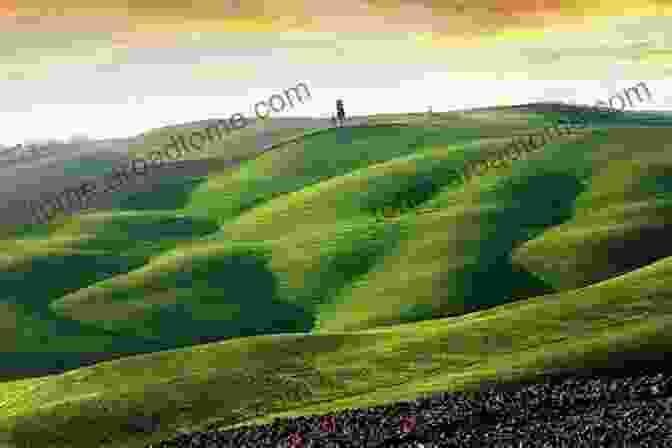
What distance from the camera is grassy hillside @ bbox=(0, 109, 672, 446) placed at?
215 feet

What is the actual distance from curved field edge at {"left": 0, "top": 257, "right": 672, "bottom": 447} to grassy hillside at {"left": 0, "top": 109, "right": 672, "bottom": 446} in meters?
0.20

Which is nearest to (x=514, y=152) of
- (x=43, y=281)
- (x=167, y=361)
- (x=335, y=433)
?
(x=43, y=281)

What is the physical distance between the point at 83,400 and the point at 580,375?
26.9 m

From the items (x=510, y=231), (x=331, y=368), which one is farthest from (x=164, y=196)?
(x=331, y=368)

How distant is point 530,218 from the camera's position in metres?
117

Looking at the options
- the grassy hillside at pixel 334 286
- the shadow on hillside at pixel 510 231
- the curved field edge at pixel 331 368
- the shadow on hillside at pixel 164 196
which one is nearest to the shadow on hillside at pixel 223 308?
the grassy hillside at pixel 334 286

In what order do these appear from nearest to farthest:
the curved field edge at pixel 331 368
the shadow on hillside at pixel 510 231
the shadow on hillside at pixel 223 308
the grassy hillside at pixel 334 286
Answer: the curved field edge at pixel 331 368, the grassy hillside at pixel 334 286, the shadow on hillside at pixel 510 231, the shadow on hillside at pixel 223 308

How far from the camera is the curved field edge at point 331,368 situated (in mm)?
62219

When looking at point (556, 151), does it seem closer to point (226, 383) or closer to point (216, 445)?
point (226, 383)

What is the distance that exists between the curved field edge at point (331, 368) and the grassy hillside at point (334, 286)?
0.20m

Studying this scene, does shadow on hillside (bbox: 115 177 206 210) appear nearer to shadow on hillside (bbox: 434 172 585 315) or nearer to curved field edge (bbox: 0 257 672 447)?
shadow on hillside (bbox: 434 172 585 315)

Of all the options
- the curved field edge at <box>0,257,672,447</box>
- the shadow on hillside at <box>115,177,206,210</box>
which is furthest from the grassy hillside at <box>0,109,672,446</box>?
the shadow on hillside at <box>115,177,206,210</box>

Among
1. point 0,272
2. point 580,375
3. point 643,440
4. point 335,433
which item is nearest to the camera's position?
point 643,440

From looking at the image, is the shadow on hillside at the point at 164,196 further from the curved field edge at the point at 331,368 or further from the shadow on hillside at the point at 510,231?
the curved field edge at the point at 331,368
